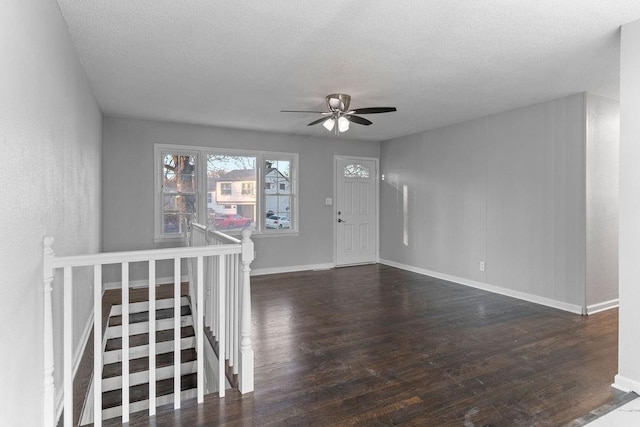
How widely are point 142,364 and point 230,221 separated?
2710 mm

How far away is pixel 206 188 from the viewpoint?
5.62 m

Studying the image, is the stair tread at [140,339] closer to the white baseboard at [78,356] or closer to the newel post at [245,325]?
the white baseboard at [78,356]

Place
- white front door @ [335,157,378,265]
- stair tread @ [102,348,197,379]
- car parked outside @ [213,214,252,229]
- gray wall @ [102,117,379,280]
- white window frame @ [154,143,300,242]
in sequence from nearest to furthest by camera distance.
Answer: stair tread @ [102,348,197,379], gray wall @ [102,117,379,280], white window frame @ [154,143,300,242], car parked outside @ [213,214,252,229], white front door @ [335,157,378,265]

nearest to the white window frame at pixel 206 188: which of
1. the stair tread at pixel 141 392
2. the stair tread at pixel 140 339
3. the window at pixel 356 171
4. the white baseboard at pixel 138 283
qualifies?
the white baseboard at pixel 138 283

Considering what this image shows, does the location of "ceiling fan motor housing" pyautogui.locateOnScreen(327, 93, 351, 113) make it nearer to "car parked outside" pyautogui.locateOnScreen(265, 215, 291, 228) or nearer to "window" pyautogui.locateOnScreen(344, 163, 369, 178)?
"car parked outside" pyautogui.locateOnScreen(265, 215, 291, 228)

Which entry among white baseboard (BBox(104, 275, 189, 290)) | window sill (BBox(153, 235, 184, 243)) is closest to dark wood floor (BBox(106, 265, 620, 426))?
white baseboard (BBox(104, 275, 189, 290))

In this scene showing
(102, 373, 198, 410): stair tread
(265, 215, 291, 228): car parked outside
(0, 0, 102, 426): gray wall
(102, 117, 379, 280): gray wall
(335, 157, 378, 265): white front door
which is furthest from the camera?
(335, 157, 378, 265): white front door

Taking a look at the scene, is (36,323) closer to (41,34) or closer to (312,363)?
(41,34)

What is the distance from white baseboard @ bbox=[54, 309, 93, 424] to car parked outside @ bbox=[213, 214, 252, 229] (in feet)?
7.67

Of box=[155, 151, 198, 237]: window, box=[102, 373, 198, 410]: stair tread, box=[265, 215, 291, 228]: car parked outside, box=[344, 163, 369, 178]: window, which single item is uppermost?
box=[344, 163, 369, 178]: window

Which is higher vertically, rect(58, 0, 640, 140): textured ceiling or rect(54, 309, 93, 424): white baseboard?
rect(58, 0, 640, 140): textured ceiling

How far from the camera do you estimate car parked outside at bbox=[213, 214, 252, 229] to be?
5.74m

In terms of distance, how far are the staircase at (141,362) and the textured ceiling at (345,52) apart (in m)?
2.45

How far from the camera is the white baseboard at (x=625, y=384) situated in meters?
2.35
